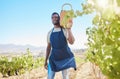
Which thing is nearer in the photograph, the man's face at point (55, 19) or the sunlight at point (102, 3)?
the sunlight at point (102, 3)

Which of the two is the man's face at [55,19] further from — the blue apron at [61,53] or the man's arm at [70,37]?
the man's arm at [70,37]

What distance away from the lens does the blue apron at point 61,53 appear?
19.2ft

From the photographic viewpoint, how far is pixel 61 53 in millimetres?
5879

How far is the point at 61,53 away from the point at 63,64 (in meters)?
0.21

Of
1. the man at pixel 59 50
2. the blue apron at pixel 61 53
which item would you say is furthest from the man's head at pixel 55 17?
the blue apron at pixel 61 53

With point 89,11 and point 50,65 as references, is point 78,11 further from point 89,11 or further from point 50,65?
point 50,65

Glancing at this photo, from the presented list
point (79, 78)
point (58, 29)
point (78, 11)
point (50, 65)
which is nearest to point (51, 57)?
point (50, 65)

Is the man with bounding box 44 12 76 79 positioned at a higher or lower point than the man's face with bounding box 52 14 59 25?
lower

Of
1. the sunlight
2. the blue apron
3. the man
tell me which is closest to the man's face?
the man

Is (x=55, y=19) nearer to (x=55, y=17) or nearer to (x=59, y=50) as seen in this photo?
(x=55, y=17)

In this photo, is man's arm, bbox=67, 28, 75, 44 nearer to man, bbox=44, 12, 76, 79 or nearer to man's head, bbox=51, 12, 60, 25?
man, bbox=44, 12, 76, 79

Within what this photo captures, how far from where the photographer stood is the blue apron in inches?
231

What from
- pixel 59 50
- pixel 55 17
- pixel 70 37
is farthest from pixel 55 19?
pixel 59 50

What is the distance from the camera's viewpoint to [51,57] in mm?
6082
